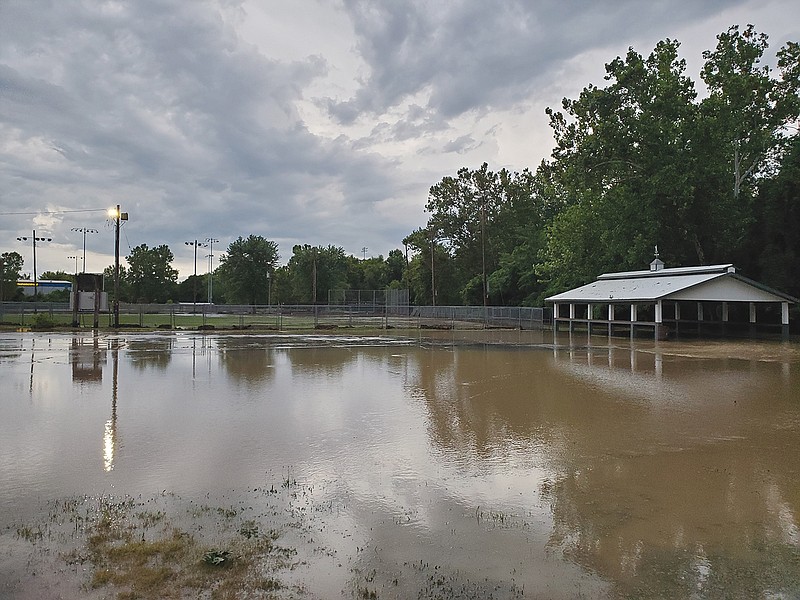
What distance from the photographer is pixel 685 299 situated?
30.1 m

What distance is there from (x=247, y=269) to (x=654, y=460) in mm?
77870

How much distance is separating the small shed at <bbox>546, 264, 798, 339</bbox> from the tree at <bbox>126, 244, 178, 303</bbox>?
70743mm

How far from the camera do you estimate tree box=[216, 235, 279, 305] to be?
81.7m

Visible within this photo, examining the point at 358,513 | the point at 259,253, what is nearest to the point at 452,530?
the point at 358,513

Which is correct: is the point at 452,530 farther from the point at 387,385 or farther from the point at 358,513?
the point at 387,385

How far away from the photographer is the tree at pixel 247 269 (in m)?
81.7

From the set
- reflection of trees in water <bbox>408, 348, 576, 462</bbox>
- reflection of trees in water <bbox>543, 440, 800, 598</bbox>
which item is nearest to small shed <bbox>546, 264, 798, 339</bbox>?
reflection of trees in water <bbox>408, 348, 576, 462</bbox>

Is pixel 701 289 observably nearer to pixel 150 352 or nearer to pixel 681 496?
pixel 150 352

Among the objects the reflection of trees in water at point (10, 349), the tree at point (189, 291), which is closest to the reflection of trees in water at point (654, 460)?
the reflection of trees in water at point (10, 349)

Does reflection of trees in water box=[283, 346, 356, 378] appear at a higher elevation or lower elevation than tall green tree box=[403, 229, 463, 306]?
lower

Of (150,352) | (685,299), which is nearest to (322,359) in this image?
(150,352)

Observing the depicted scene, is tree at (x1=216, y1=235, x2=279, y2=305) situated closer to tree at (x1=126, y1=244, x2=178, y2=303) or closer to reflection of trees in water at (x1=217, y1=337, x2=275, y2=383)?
tree at (x1=126, y1=244, x2=178, y2=303)

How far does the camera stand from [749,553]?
5.14m

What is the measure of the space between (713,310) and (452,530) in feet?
126
